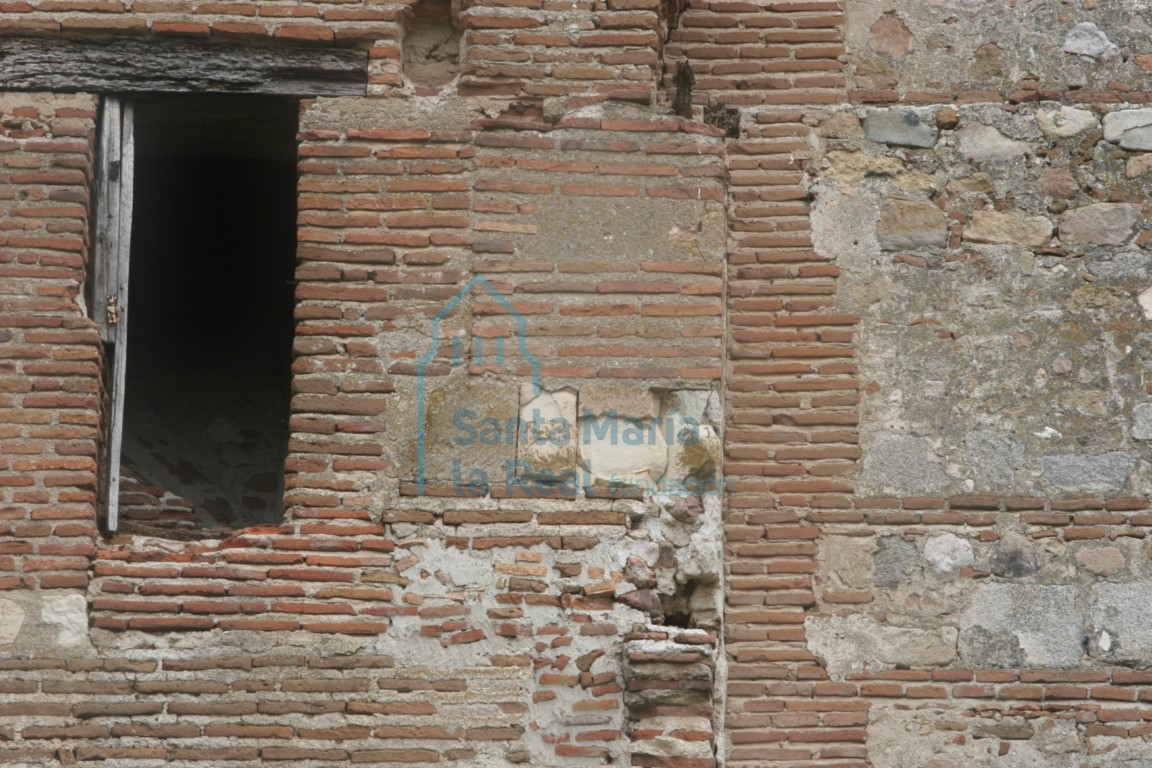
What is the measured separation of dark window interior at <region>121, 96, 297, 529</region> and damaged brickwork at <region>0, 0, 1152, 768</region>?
695 millimetres

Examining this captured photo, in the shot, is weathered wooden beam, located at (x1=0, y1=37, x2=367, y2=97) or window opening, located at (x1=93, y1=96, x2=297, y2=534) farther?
window opening, located at (x1=93, y1=96, x2=297, y2=534)

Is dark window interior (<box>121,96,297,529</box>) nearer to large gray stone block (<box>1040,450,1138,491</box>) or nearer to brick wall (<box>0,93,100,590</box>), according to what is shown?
brick wall (<box>0,93,100,590</box>)

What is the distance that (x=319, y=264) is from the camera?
19.3ft

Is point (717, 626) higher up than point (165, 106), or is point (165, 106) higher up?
point (165, 106)

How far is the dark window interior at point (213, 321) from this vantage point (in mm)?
7336

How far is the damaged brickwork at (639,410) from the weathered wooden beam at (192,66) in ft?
0.16

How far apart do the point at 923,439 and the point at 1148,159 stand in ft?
4.91

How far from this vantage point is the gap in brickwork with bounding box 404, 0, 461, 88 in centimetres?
619

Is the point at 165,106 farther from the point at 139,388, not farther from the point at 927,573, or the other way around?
the point at 927,573

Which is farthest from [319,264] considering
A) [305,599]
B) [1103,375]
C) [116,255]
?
[1103,375]

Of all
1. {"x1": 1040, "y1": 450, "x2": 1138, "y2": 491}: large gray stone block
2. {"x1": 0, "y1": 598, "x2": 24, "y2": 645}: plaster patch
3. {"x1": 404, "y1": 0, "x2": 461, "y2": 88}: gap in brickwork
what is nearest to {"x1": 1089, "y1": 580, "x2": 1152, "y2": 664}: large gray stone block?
{"x1": 1040, "y1": 450, "x2": 1138, "y2": 491}: large gray stone block

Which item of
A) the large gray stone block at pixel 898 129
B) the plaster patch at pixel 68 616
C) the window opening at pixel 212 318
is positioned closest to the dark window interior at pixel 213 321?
the window opening at pixel 212 318

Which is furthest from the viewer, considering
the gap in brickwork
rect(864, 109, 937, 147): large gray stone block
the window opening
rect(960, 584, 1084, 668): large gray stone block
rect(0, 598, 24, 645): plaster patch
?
the window opening

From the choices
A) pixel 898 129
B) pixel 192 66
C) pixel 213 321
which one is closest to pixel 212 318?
pixel 213 321
